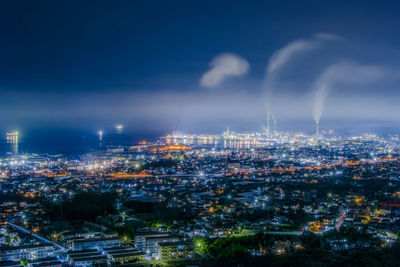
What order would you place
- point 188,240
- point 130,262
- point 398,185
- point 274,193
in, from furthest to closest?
point 398,185, point 274,193, point 188,240, point 130,262

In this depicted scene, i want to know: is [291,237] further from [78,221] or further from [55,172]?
[55,172]

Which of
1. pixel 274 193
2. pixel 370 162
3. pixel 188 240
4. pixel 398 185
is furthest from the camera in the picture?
pixel 370 162

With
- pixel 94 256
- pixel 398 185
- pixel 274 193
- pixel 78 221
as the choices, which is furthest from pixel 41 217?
pixel 398 185

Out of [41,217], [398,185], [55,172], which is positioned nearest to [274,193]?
[398,185]

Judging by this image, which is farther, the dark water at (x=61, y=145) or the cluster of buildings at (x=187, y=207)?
the dark water at (x=61, y=145)

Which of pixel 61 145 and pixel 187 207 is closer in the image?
pixel 187 207

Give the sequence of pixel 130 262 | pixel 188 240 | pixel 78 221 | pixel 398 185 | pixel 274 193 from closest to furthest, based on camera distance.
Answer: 1. pixel 130 262
2. pixel 188 240
3. pixel 78 221
4. pixel 274 193
5. pixel 398 185

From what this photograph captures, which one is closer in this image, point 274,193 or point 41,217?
point 41,217

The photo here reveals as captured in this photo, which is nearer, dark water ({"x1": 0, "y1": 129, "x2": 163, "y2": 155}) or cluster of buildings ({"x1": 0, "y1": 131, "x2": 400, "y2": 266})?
cluster of buildings ({"x1": 0, "y1": 131, "x2": 400, "y2": 266})

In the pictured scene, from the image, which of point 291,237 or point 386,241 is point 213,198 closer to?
point 291,237
